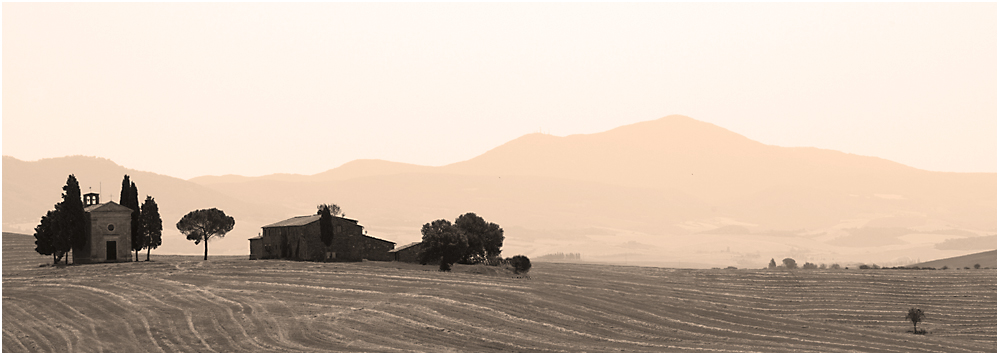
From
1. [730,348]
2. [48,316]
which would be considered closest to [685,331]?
[730,348]

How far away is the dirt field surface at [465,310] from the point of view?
182ft

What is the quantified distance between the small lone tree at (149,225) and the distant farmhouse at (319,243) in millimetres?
13419

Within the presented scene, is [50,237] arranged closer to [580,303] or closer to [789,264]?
[580,303]

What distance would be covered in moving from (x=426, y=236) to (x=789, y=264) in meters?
69.3

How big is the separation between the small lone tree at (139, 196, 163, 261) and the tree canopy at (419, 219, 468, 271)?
102 ft

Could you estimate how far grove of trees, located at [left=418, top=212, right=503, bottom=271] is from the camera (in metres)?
95.4

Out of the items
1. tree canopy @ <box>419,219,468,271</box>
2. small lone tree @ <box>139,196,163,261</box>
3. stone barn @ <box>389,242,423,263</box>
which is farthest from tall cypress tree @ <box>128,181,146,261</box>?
tree canopy @ <box>419,219,468,271</box>

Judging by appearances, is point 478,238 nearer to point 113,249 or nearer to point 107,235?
point 113,249

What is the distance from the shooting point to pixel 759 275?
3935 inches

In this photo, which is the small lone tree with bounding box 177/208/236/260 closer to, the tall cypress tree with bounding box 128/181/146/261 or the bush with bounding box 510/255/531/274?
the tall cypress tree with bounding box 128/181/146/261

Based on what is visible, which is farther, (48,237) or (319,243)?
(319,243)

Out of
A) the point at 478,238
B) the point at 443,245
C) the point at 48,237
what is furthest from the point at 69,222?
the point at 478,238

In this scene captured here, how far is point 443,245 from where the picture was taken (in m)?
95.6

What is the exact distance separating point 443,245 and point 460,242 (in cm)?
209
